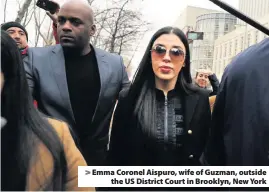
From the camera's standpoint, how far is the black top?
2.37 metres

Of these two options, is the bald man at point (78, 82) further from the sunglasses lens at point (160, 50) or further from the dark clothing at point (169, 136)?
the sunglasses lens at point (160, 50)

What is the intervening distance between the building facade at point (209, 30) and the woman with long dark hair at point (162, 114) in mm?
61525

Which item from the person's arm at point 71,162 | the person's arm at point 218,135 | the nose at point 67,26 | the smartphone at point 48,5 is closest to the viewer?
the person's arm at point 71,162

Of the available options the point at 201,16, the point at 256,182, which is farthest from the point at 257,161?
the point at 201,16

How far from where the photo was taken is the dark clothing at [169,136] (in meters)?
2.13

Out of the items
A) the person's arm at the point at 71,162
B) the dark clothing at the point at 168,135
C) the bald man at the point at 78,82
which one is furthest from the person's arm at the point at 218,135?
the bald man at the point at 78,82

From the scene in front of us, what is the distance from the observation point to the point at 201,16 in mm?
63469

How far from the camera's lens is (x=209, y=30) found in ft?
214

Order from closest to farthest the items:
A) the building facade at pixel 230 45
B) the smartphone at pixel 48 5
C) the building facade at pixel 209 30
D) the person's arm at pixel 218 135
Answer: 1. the person's arm at pixel 218 135
2. the smartphone at pixel 48 5
3. the building facade at pixel 230 45
4. the building facade at pixel 209 30

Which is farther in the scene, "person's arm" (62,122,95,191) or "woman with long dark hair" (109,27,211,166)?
"woman with long dark hair" (109,27,211,166)

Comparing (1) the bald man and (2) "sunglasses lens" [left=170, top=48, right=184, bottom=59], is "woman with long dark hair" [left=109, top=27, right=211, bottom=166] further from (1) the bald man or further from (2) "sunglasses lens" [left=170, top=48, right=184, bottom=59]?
(1) the bald man

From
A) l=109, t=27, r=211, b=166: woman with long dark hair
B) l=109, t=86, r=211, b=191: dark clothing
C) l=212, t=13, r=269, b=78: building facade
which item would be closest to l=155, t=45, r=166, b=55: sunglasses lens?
l=109, t=27, r=211, b=166: woman with long dark hair

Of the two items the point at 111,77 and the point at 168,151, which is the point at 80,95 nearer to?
the point at 111,77

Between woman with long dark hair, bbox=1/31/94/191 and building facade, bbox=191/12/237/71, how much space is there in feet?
205
